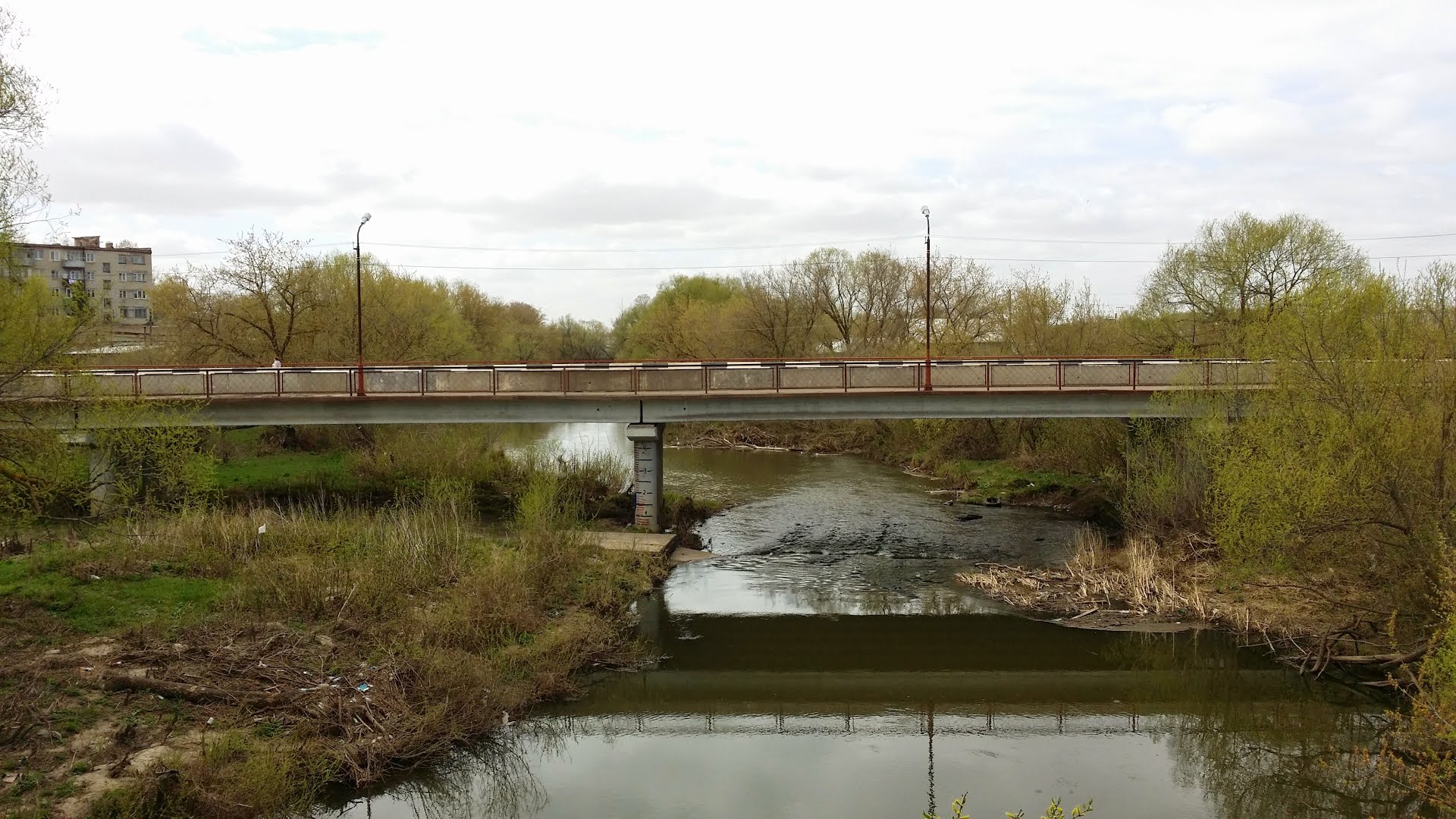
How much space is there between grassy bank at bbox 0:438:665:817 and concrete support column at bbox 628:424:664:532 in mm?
4081

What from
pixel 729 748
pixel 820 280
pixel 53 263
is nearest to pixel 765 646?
pixel 729 748

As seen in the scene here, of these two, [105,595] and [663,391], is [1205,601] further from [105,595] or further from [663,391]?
[105,595]

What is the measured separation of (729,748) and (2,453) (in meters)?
12.5

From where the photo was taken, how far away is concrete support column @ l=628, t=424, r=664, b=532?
30469mm

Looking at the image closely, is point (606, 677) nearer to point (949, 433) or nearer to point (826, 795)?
point (826, 795)

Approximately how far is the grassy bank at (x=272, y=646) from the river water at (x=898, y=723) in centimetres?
98

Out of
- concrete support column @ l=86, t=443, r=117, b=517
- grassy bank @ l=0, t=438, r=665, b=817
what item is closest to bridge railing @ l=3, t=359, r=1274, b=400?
concrete support column @ l=86, t=443, r=117, b=517

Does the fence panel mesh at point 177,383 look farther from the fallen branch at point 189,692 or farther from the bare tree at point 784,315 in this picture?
the bare tree at point 784,315

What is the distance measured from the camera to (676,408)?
30.7 meters

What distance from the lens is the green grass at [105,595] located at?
59.1 feet

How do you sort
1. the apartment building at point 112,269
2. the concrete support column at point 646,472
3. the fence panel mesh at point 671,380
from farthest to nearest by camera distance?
the apartment building at point 112,269, the concrete support column at point 646,472, the fence panel mesh at point 671,380

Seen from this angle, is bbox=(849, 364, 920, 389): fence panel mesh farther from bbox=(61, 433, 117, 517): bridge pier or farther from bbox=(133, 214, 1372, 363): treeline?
bbox=(61, 433, 117, 517): bridge pier

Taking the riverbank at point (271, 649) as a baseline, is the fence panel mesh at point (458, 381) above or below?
above

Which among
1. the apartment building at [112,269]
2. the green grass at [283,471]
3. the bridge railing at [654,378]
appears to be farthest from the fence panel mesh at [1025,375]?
the apartment building at [112,269]
